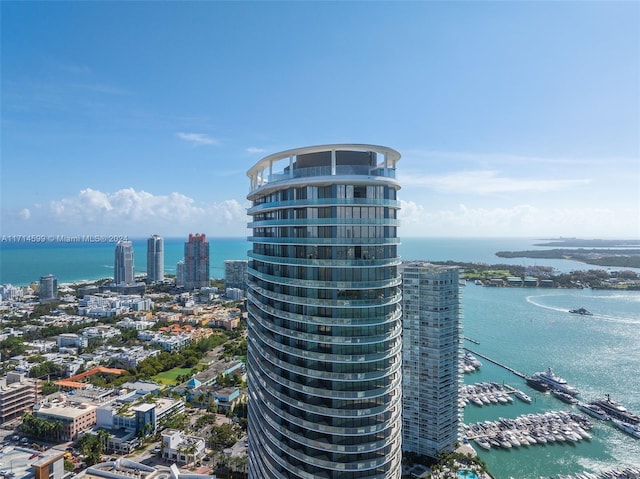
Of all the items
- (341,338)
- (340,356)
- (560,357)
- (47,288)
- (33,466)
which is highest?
(341,338)

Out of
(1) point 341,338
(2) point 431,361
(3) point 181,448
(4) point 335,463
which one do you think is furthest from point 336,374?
(3) point 181,448

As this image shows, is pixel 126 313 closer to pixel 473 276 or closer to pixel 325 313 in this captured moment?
pixel 325 313

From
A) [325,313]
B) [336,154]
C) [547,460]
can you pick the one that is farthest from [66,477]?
[547,460]

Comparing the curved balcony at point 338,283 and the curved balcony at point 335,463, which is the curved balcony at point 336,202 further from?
the curved balcony at point 335,463

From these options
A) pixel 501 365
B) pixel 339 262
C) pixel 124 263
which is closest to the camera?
pixel 339 262

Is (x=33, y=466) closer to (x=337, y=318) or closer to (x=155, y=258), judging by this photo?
(x=337, y=318)

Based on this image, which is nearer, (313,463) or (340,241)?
(313,463)
